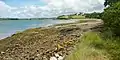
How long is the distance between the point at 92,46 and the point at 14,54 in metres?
7.09

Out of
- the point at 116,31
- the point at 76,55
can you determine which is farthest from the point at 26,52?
the point at 76,55

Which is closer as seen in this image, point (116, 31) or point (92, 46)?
point (92, 46)

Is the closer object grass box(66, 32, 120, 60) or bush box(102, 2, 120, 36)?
grass box(66, 32, 120, 60)

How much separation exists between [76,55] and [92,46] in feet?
9.17

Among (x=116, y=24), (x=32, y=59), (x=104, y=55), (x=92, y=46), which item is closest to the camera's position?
(x=104, y=55)

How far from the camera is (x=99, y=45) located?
54.3ft

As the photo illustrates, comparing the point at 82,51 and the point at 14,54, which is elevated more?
the point at 82,51

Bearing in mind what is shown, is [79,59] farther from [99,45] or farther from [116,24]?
[116,24]

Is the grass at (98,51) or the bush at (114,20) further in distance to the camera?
the bush at (114,20)

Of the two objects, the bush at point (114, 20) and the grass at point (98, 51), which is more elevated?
the bush at point (114, 20)

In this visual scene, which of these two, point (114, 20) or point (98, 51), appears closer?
point (98, 51)

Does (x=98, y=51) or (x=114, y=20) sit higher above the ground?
(x=114, y=20)

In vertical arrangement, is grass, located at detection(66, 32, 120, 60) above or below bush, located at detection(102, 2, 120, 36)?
below

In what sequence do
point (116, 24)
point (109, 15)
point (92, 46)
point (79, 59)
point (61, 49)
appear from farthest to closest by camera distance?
point (109, 15) → point (116, 24) → point (61, 49) → point (92, 46) → point (79, 59)
